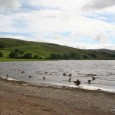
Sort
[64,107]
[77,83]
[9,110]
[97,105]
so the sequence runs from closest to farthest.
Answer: [9,110] < [64,107] < [97,105] < [77,83]

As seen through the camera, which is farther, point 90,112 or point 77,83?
point 77,83

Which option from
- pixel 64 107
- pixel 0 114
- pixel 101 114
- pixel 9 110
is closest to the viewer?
pixel 0 114

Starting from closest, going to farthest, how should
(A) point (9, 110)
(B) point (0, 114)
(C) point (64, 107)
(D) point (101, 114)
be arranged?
(B) point (0, 114) → (A) point (9, 110) → (D) point (101, 114) → (C) point (64, 107)

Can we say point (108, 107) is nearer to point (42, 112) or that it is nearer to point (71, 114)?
point (71, 114)

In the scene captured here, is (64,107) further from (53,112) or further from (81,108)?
(53,112)

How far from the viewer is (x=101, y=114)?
72.1ft

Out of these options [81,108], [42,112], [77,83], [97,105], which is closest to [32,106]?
[42,112]

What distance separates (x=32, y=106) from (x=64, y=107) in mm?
3002

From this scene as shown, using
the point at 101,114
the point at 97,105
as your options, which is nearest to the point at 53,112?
the point at 101,114

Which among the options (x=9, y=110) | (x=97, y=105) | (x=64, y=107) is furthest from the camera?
(x=97, y=105)

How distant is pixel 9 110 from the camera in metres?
19.9

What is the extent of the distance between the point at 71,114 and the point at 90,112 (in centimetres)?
232

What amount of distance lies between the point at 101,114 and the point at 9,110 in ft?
23.7

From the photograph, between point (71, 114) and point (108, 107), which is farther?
point (108, 107)
